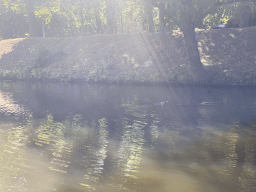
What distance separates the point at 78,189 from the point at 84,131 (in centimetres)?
529

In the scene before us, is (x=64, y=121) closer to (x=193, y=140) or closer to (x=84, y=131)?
(x=84, y=131)

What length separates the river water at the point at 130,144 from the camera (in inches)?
295

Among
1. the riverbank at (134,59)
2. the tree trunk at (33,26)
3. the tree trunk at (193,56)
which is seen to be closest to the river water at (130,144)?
the tree trunk at (193,56)

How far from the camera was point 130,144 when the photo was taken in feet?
34.4

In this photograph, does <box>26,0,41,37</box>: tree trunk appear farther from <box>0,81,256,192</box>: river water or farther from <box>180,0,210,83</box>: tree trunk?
<box>180,0,210,83</box>: tree trunk

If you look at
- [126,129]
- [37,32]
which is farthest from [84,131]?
[37,32]

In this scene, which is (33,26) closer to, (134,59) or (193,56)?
(134,59)

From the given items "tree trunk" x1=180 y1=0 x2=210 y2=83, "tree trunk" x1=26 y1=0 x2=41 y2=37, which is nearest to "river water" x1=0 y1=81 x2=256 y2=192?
"tree trunk" x1=180 y1=0 x2=210 y2=83

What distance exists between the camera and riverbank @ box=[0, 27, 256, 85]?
81.5ft

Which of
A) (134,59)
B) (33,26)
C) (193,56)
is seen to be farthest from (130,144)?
(33,26)

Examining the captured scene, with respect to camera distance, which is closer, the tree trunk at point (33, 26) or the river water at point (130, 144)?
the river water at point (130, 144)

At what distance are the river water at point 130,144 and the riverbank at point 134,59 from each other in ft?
18.7

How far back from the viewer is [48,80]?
31391 mm

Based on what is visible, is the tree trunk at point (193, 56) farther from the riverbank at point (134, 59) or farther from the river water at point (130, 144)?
the river water at point (130, 144)
